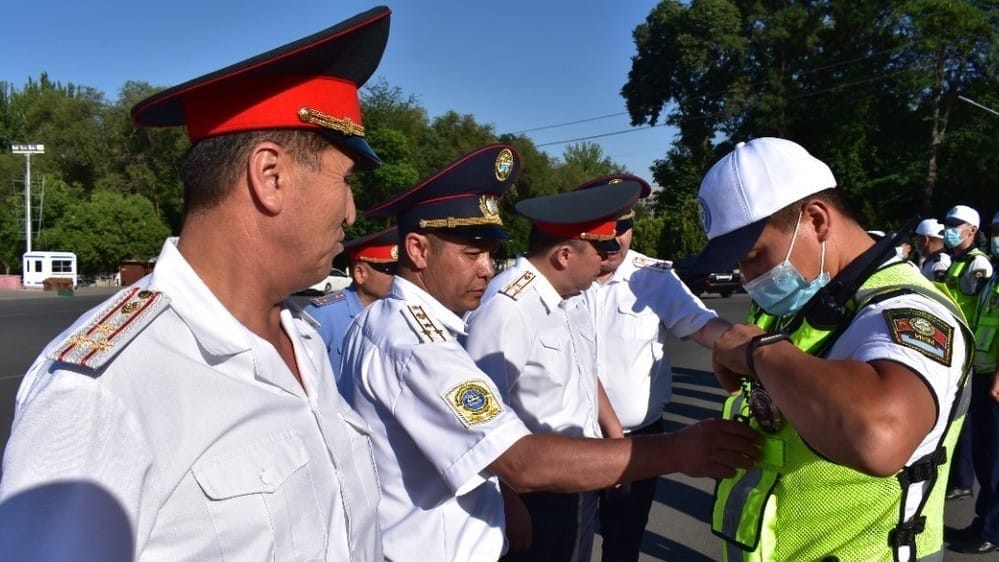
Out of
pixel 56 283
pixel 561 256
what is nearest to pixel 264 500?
pixel 561 256

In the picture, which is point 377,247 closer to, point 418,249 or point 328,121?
point 418,249

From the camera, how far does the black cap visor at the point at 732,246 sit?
6.08 ft

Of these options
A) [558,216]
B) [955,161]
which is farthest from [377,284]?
[955,161]

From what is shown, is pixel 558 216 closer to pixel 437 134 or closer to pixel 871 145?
pixel 871 145

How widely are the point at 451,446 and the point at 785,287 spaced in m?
0.98

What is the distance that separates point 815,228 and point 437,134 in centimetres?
4590

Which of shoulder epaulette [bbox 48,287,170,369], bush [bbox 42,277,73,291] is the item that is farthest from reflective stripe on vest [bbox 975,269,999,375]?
bush [bbox 42,277,73,291]

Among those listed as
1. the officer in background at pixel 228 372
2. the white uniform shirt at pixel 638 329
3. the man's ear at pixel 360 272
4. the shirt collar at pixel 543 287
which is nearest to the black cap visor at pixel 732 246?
the officer in background at pixel 228 372

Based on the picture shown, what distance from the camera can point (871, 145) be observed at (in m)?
31.7

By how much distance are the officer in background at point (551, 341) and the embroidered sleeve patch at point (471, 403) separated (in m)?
0.82

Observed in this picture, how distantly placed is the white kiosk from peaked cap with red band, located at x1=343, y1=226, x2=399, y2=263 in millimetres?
39327

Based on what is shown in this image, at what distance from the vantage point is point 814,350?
181cm

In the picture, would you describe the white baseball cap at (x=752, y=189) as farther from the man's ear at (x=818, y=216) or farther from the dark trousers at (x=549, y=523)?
the dark trousers at (x=549, y=523)

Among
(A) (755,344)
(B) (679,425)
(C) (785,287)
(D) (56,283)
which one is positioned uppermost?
(C) (785,287)
